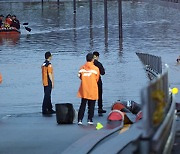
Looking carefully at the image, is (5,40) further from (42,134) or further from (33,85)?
(42,134)

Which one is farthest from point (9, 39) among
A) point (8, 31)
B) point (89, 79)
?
point (89, 79)

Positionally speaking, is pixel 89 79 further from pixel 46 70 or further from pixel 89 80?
pixel 46 70

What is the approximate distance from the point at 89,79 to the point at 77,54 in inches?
630

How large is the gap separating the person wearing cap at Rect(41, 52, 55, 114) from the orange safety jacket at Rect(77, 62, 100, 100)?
168 cm

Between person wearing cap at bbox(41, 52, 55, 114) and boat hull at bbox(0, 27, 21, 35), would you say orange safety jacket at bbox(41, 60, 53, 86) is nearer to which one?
person wearing cap at bbox(41, 52, 55, 114)

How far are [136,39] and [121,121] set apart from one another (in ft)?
74.9

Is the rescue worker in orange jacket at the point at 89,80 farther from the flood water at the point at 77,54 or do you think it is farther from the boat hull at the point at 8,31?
the boat hull at the point at 8,31

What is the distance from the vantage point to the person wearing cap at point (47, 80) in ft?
45.7

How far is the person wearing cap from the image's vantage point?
13922mm

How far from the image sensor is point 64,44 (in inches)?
1314

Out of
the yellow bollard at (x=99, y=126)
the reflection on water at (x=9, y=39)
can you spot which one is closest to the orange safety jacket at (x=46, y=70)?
the yellow bollard at (x=99, y=126)

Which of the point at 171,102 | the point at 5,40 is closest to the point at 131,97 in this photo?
the point at 171,102

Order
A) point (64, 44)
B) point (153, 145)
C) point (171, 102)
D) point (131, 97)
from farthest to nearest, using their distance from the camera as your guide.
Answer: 1. point (64, 44)
2. point (131, 97)
3. point (171, 102)
4. point (153, 145)

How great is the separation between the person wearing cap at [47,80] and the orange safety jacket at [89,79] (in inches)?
66.1
